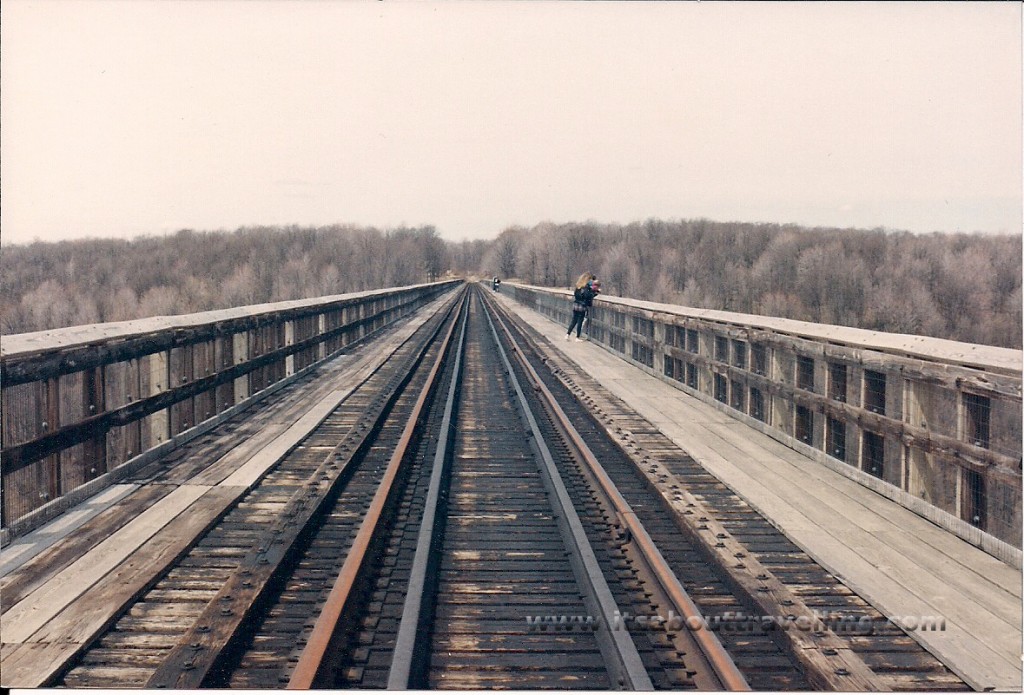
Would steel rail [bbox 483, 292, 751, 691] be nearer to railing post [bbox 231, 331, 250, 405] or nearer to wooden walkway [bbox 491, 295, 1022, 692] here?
wooden walkway [bbox 491, 295, 1022, 692]

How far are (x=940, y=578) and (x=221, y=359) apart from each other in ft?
27.0

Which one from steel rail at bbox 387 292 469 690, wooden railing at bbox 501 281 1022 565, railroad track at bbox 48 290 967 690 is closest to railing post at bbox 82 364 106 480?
railroad track at bbox 48 290 967 690

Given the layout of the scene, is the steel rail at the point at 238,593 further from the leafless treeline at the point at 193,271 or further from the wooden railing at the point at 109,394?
the leafless treeline at the point at 193,271

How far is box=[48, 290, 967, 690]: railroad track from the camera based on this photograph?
11.8ft

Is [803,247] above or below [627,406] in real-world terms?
above

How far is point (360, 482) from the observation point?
693cm

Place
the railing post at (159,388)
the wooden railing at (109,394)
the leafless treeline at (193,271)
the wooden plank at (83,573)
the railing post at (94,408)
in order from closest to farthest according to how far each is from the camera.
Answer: the wooden plank at (83,573) → the wooden railing at (109,394) → the railing post at (94,408) → the railing post at (159,388) → the leafless treeline at (193,271)

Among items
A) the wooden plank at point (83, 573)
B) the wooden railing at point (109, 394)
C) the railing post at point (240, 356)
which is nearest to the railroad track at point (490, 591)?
the wooden plank at point (83, 573)

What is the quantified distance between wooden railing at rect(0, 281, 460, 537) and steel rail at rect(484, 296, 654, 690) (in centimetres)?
393

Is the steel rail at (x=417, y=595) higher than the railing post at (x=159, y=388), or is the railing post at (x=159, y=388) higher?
the railing post at (x=159, y=388)

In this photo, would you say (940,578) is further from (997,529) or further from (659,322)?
(659,322)

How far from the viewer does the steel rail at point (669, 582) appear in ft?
11.3

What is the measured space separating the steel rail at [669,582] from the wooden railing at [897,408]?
2.31 meters

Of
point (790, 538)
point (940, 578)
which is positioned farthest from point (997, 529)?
point (790, 538)
